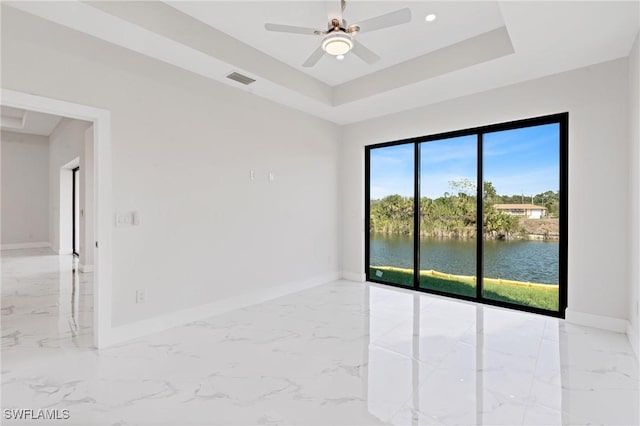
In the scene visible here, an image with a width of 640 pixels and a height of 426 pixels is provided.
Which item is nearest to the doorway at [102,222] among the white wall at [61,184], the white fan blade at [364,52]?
the white fan blade at [364,52]

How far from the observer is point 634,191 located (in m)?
2.98

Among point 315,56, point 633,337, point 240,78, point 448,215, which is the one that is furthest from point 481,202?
point 240,78

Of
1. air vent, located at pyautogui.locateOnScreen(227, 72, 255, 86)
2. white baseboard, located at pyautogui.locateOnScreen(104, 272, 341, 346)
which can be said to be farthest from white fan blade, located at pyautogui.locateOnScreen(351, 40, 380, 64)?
white baseboard, located at pyautogui.locateOnScreen(104, 272, 341, 346)

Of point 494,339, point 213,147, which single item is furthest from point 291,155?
point 494,339

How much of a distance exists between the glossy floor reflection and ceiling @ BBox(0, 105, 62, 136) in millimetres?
5509

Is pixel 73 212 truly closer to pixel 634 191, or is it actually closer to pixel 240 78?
pixel 240 78

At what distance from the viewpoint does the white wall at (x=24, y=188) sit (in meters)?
8.51

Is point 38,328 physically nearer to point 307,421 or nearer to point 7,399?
point 7,399

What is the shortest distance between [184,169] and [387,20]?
2.49 m

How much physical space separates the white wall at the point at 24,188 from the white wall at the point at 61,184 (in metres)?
0.26

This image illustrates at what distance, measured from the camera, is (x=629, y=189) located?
10.4 ft

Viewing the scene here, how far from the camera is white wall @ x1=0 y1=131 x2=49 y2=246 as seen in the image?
27.9 ft

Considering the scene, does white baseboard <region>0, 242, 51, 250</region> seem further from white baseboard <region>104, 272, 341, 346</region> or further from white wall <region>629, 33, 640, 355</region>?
white wall <region>629, 33, 640, 355</region>

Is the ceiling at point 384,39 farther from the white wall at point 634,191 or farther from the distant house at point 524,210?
the distant house at point 524,210
